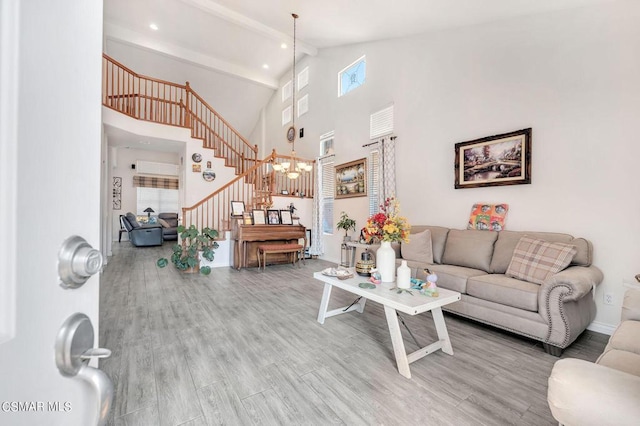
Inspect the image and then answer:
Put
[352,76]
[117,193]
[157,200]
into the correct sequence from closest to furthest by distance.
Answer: [352,76] → [117,193] → [157,200]

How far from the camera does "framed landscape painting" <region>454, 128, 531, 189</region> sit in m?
3.03

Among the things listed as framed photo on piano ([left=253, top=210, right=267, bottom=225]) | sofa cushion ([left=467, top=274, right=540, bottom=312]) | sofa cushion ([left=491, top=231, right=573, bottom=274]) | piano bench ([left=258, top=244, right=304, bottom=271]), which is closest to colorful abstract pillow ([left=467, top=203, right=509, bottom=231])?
sofa cushion ([left=491, top=231, right=573, bottom=274])

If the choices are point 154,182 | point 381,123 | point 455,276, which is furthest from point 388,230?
point 154,182

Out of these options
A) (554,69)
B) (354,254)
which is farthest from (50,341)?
(354,254)

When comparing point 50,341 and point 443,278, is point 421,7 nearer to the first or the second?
point 443,278

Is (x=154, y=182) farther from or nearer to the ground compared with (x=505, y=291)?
farther from the ground

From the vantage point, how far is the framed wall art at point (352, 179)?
513 centimetres

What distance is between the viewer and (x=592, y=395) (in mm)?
845

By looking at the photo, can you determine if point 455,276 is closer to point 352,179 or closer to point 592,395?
point 592,395

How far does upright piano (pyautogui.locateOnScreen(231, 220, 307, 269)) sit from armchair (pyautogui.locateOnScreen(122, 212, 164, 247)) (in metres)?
4.16

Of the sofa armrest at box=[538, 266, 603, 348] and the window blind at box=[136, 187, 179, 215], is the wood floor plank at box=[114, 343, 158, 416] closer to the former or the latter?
the sofa armrest at box=[538, 266, 603, 348]

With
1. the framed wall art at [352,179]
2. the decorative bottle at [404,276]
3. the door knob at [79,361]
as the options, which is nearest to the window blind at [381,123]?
the framed wall art at [352,179]
